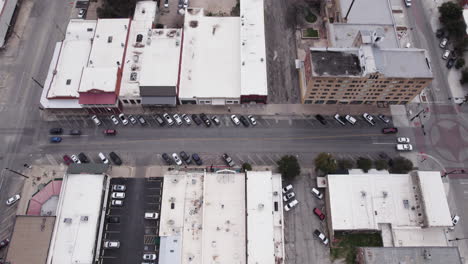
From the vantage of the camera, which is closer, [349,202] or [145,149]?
[349,202]

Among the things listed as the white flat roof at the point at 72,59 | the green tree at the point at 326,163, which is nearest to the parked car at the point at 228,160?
the green tree at the point at 326,163

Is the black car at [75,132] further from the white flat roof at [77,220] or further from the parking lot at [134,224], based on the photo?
the parking lot at [134,224]

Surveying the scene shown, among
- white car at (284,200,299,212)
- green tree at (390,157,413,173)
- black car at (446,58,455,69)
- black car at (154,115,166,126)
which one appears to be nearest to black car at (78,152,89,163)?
black car at (154,115,166,126)

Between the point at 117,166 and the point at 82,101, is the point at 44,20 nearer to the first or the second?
the point at 82,101

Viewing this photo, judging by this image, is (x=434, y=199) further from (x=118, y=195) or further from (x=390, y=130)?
(x=118, y=195)

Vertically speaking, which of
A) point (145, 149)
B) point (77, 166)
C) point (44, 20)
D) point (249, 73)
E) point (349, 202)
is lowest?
point (349, 202)

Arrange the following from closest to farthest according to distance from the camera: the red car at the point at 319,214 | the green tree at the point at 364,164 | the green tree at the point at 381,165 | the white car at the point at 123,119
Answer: the red car at the point at 319,214
the green tree at the point at 364,164
the green tree at the point at 381,165
the white car at the point at 123,119

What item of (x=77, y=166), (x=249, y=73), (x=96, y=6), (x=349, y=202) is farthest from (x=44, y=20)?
(x=349, y=202)
